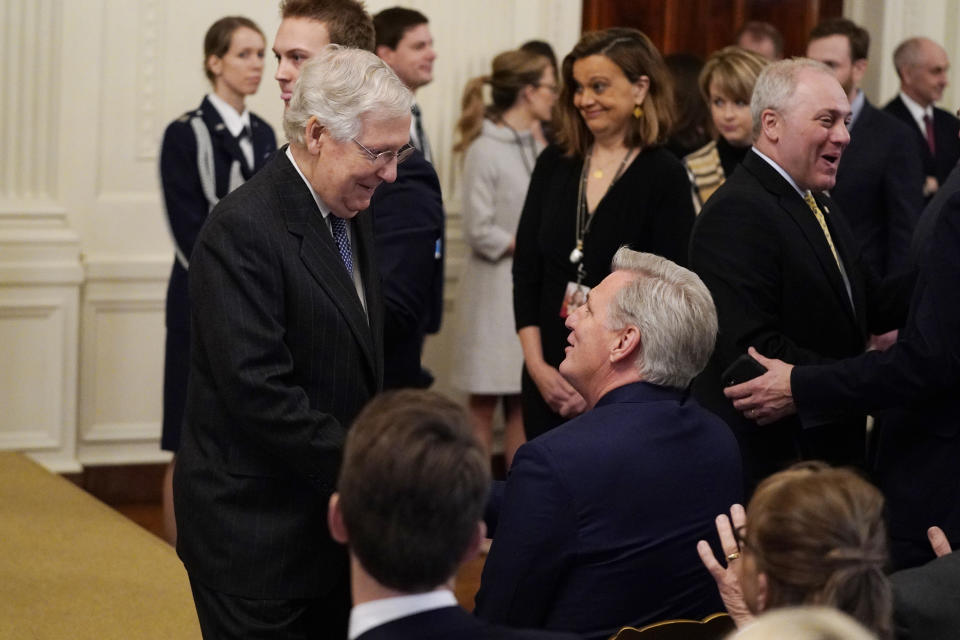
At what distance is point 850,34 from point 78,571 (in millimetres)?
3867

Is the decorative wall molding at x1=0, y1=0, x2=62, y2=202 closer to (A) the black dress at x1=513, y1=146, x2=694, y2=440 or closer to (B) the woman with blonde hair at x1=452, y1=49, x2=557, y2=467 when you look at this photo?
(B) the woman with blonde hair at x1=452, y1=49, x2=557, y2=467

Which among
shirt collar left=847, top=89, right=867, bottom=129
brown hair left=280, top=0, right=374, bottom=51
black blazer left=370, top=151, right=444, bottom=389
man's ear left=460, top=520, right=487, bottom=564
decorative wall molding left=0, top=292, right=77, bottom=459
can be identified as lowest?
decorative wall molding left=0, top=292, right=77, bottom=459

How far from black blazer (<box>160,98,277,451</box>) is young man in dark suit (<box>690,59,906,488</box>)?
2.16 meters

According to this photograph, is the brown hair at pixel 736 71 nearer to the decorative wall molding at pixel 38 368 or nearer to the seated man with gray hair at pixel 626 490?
the seated man with gray hair at pixel 626 490

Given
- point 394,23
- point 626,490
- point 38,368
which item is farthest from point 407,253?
point 38,368

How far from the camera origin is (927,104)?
21.5 feet

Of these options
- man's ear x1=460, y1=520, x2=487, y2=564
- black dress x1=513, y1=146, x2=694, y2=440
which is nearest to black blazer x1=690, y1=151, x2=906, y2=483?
black dress x1=513, y1=146, x2=694, y2=440

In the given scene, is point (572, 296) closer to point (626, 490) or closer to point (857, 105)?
point (626, 490)

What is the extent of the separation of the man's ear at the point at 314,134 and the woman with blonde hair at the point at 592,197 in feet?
5.19

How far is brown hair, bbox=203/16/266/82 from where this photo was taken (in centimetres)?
523

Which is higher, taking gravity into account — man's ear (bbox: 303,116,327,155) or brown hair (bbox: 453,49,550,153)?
brown hair (bbox: 453,49,550,153)

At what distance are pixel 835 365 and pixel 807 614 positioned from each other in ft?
5.92

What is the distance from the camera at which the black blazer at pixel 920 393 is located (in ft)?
9.26

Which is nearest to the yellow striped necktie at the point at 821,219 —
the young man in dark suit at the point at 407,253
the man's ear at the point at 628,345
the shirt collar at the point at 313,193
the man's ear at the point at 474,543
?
the young man in dark suit at the point at 407,253
